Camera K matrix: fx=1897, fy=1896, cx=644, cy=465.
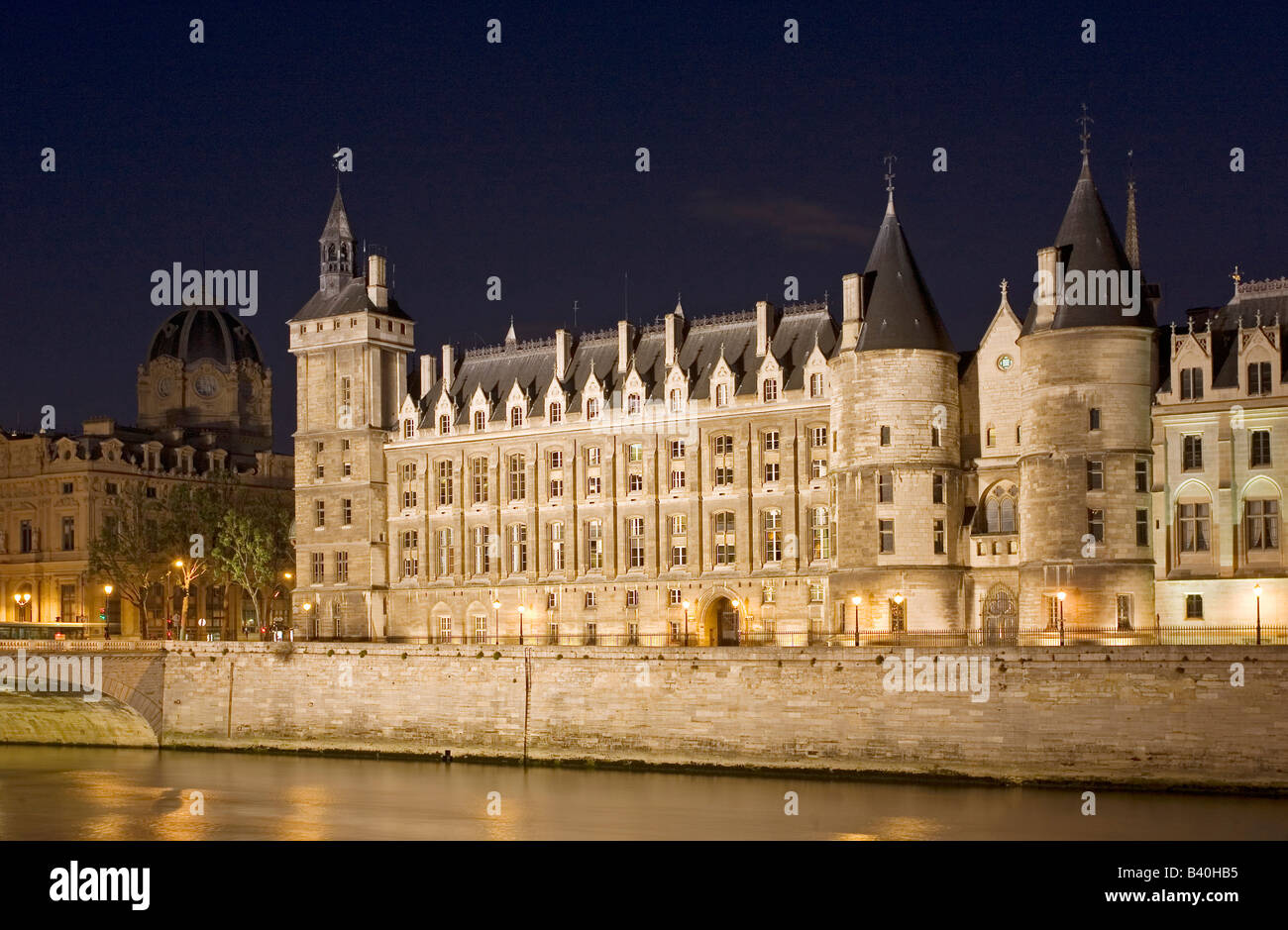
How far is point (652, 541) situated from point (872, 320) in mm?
17979

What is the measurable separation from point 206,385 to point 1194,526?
3683 inches

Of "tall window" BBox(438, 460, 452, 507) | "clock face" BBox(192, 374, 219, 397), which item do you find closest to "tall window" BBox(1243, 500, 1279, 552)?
"tall window" BBox(438, 460, 452, 507)

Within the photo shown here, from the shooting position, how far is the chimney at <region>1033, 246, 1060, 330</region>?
2704 inches

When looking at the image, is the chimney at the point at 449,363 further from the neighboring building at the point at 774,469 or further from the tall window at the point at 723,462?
the tall window at the point at 723,462

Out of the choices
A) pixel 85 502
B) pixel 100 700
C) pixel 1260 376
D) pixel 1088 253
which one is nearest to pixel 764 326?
pixel 1088 253

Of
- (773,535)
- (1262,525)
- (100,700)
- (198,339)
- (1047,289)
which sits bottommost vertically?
(100,700)

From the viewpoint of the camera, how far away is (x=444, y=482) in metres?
94.0

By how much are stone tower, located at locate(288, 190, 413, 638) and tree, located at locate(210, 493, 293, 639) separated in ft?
8.55

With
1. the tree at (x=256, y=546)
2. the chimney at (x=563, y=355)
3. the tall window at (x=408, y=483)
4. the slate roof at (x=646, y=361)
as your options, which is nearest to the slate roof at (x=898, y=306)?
the slate roof at (x=646, y=361)

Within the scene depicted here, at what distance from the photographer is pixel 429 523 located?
9388 cm

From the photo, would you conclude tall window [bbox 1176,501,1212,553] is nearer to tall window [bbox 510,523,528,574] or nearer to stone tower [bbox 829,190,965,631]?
stone tower [bbox 829,190,965,631]

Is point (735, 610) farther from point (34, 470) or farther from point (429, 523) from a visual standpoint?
point (34, 470)

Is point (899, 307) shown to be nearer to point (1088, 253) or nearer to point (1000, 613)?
point (1088, 253)
